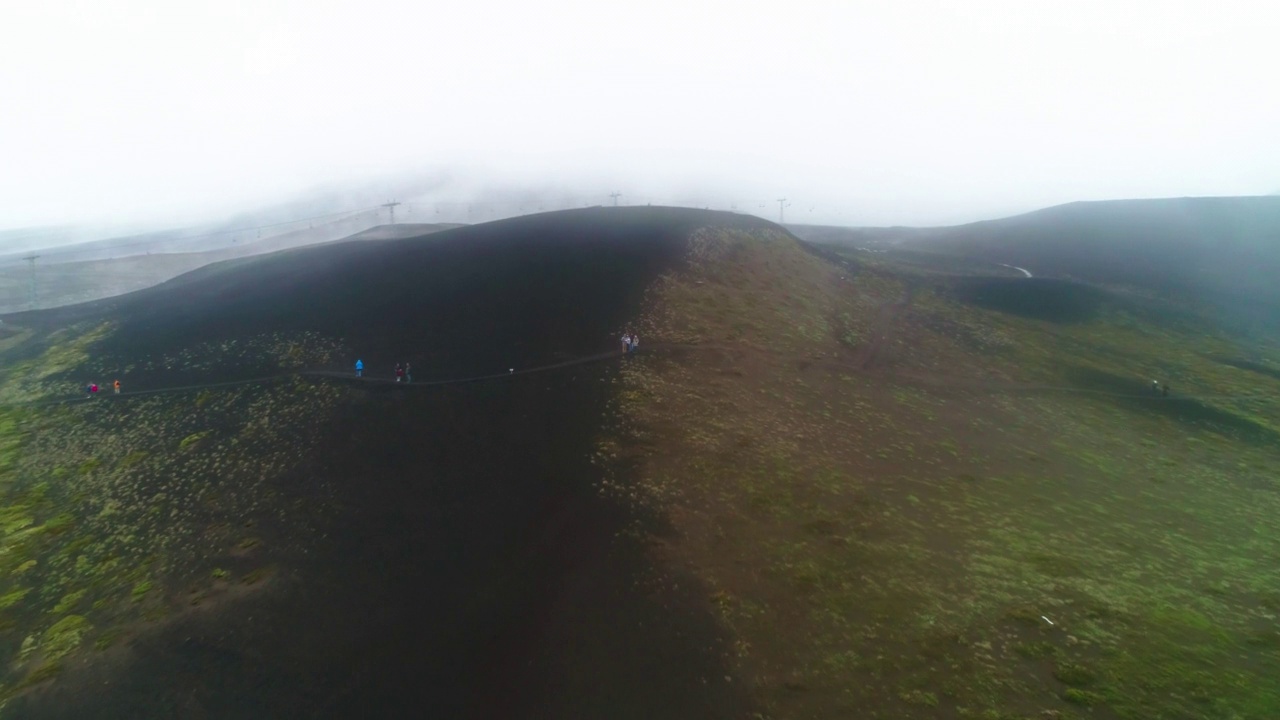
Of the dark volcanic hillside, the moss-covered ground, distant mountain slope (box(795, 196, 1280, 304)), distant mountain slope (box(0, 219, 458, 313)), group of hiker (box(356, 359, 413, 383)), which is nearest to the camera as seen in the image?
the dark volcanic hillside

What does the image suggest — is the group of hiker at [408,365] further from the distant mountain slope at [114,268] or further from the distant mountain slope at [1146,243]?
the distant mountain slope at [1146,243]

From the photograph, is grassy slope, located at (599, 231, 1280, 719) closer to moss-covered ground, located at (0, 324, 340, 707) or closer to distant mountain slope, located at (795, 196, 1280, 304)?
moss-covered ground, located at (0, 324, 340, 707)

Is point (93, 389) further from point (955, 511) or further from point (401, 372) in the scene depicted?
point (955, 511)

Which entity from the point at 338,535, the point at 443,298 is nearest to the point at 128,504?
the point at 338,535

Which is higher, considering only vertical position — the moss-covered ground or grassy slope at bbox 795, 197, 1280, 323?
grassy slope at bbox 795, 197, 1280, 323

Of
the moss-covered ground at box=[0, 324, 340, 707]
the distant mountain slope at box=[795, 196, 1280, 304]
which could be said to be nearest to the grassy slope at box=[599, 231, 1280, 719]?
the moss-covered ground at box=[0, 324, 340, 707]

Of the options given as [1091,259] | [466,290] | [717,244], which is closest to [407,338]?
[466,290]

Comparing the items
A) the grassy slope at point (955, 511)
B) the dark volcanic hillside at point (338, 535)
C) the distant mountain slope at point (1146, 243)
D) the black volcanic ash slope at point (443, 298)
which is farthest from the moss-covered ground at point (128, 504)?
the distant mountain slope at point (1146, 243)

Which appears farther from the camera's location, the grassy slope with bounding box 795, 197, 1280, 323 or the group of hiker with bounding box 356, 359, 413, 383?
the grassy slope with bounding box 795, 197, 1280, 323

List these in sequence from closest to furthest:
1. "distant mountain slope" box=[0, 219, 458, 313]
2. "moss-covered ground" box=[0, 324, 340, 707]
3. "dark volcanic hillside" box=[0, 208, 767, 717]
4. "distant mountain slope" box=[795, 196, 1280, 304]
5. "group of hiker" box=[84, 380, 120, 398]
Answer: "dark volcanic hillside" box=[0, 208, 767, 717] < "moss-covered ground" box=[0, 324, 340, 707] < "group of hiker" box=[84, 380, 120, 398] < "distant mountain slope" box=[795, 196, 1280, 304] < "distant mountain slope" box=[0, 219, 458, 313]
